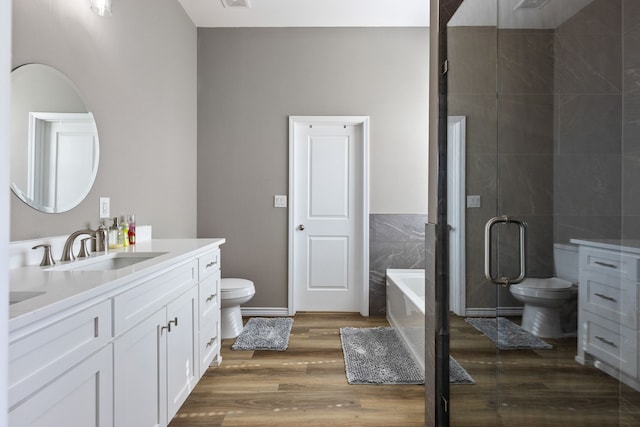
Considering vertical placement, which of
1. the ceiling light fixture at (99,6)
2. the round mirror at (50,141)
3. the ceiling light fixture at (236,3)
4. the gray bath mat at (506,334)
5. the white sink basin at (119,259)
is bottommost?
the gray bath mat at (506,334)

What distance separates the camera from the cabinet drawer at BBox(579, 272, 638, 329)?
810mm

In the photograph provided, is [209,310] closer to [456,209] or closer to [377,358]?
[377,358]

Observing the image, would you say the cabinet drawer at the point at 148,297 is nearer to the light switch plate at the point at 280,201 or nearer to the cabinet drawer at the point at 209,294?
the cabinet drawer at the point at 209,294

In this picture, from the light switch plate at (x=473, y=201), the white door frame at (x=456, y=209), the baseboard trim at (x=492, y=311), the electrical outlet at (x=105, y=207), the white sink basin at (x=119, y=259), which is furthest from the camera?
the electrical outlet at (x=105, y=207)

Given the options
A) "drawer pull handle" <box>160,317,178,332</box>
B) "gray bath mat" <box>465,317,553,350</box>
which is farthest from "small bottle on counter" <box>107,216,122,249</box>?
"gray bath mat" <box>465,317,553,350</box>

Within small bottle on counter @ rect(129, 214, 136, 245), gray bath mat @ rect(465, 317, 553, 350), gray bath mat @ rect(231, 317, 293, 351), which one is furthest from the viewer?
gray bath mat @ rect(231, 317, 293, 351)

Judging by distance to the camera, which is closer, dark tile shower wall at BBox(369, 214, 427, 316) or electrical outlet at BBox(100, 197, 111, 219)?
electrical outlet at BBox(100, 197, 111, 219)

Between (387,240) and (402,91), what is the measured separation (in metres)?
1.46

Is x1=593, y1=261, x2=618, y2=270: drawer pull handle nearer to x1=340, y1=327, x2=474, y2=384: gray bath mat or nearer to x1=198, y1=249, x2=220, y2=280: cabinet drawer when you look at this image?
x1=340, y1=327, x2=474, y2=384: gray bath mat

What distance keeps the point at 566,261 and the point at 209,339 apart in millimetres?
2099

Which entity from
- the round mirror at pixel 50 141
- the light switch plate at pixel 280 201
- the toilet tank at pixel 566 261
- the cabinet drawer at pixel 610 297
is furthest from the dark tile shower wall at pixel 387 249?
the cabinet drawer at pixel 610 297

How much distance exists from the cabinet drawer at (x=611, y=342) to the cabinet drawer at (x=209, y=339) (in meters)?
1.94

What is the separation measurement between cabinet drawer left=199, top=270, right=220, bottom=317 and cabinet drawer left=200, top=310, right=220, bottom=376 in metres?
0.04

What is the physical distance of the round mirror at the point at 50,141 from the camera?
168 cm
